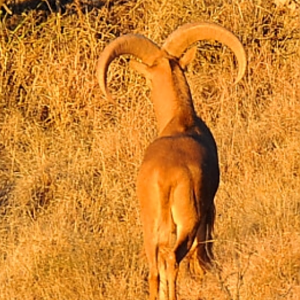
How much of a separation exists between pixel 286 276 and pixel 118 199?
2.42 metres

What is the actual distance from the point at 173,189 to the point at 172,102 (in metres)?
1.19

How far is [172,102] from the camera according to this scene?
22.2 ft

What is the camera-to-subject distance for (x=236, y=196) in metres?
8.15

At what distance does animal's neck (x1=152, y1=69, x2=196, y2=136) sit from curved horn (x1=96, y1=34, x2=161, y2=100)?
17 centimetres

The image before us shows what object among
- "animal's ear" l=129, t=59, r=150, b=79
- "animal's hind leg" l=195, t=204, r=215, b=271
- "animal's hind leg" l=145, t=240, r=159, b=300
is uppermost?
"animal's ear" l=129, t=59, r=150, b=79

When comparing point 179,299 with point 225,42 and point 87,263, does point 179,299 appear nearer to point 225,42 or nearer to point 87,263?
point 87,263

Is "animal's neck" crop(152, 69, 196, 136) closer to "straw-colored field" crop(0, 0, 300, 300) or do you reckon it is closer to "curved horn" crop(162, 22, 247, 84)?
"curved horn" crop(162, 22, 247, 84)

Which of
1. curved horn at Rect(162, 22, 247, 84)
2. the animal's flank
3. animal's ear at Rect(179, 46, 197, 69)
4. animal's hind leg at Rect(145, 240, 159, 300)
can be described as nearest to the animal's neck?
the animal's flank

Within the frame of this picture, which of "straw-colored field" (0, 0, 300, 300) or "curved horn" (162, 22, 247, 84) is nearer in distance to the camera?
"straw-colored field" (0, 0, 300, 300)

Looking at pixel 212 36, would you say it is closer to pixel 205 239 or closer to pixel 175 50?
pixel 175 50

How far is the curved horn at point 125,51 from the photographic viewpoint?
21.6 ft

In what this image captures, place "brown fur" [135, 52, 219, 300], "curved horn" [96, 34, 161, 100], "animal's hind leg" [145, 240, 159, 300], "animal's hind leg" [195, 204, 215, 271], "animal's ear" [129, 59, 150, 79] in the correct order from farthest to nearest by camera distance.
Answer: "animal's ear" [129, 59, 150, 79], "curved horn" [96, 34, 161, 100], "animal's hind leg" [195, 204, 215, 271], "animal's hind leg" [145, 240, 159, 300], "brown fur" [135, 52, 219, 300]

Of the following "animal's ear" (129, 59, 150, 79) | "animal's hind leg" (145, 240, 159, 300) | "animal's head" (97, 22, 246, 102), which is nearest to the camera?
"animal's hind leg" (145, 240, 159, 300)

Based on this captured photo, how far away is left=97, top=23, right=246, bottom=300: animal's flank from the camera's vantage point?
18.8 feet
